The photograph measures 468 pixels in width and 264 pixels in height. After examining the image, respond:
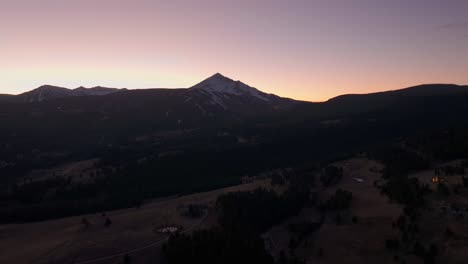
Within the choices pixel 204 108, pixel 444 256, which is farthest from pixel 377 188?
pixel 204 108

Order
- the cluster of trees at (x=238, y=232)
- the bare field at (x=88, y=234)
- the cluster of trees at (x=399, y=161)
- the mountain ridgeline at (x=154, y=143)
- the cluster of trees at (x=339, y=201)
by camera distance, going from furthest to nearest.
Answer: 1. the mountain ridgeline at (x=154, y=143)
2. the cluster of trees at (x=399, y=161)
3. the cluster of trees at (x=339, y=201)
4. the bare field at (x=88, y=234)
5. the cluster of trees at (x=238, y=232)

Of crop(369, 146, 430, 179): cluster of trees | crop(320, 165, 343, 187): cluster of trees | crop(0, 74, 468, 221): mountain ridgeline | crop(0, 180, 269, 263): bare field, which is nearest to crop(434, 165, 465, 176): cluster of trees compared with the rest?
crop(369, 146, 430, 179): cluster of trees

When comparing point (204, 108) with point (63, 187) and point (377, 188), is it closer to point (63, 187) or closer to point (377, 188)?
point (63, 187)

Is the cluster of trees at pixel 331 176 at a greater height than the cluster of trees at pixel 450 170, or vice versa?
the cluster of trees at pixel 450 170

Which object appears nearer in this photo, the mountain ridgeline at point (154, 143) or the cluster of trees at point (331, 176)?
the cluster of trees at point (331, 176)

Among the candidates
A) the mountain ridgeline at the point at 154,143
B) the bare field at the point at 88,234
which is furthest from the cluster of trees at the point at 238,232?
the mountain ridgeline at the point at 154,143

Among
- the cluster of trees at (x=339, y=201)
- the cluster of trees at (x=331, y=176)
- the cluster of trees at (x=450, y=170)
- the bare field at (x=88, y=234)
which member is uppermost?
the cluster of trees at (x=450, y=170)

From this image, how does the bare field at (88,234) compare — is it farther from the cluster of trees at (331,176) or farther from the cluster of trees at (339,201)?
the cluster of trees at (331,176)
